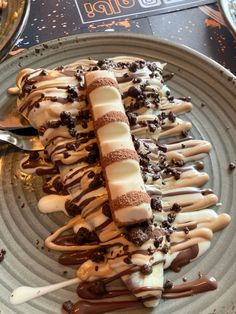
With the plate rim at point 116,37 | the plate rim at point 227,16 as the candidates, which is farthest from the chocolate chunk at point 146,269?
the plate rim at point 227,16

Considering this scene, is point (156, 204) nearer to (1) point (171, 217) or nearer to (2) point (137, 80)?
(1) point (171, 217)

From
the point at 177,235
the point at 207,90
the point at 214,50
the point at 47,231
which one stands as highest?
the point at 214,50

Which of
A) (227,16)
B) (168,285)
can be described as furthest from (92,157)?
(227,16)

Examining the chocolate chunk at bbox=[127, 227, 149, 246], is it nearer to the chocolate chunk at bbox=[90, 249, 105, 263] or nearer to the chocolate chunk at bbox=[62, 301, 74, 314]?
the chocolate chunk at bbox=[90, 249, 105, 263]

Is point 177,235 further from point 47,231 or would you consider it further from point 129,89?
point 129,89

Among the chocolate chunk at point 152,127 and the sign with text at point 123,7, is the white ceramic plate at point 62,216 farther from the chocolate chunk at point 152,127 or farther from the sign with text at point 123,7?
the sign with text at point 123,7

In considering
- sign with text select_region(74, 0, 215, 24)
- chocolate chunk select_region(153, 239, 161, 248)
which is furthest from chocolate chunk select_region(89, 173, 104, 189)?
sign with text select_region(74, 0, 215, 24)

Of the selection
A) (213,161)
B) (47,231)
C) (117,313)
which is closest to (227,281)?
(117,313)
